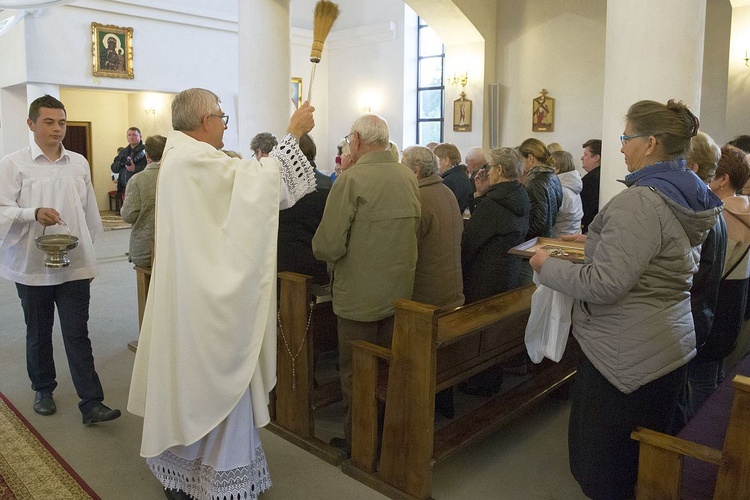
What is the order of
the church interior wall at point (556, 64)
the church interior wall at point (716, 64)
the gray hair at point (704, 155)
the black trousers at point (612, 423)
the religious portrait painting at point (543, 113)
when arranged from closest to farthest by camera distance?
the black trousers at point (612, 423)
the gray hair at point (704, 155)
the church interior wall at point (716, 64)
the church interior wall at point (556, 64)
the religious portrait painting at point (543, 113)

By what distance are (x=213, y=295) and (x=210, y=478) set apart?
73 cm

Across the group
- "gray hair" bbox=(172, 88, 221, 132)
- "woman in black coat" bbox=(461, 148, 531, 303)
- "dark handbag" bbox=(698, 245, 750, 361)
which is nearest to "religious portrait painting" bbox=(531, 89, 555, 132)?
"woman in black coat" bbox=(461, 148, 531, 303)

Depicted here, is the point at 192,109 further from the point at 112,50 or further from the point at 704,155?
the point at 112,50

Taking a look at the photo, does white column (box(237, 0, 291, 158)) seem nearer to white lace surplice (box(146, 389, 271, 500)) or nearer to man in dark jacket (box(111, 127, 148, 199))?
man in dark jacket (box(111, 127, 148, 199))

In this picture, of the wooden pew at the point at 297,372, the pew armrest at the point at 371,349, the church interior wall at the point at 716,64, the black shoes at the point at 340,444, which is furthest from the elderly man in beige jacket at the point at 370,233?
the church interior wall at the point at 716,64

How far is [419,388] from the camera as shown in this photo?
8.68 ft

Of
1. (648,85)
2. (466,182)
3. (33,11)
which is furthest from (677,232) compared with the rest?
(33,11)

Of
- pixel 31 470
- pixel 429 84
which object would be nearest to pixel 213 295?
pixel 31 470

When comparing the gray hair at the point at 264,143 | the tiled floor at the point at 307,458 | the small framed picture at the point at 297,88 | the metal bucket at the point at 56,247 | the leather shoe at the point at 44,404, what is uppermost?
the small framed picture at the point at 297,88

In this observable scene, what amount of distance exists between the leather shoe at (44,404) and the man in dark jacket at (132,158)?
6.75 meters

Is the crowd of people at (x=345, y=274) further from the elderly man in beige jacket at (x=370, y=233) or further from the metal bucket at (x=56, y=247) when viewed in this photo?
the metal bucket at (x=56, y=247)

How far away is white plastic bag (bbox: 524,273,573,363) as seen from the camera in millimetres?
2473

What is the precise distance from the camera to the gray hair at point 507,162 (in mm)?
3697

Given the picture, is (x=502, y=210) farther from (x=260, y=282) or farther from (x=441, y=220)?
(x=260, y=282)
